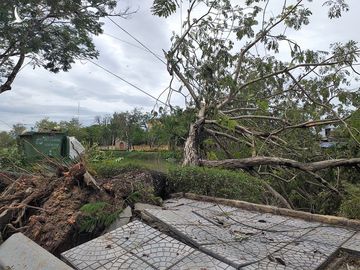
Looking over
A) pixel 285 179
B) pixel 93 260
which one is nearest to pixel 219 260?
pixel 93 260

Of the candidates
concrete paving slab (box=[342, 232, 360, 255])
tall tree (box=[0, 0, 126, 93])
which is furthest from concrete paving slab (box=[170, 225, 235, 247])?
tall tree (box=[0, 0, 126, 93])

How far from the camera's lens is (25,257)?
2.77 metres

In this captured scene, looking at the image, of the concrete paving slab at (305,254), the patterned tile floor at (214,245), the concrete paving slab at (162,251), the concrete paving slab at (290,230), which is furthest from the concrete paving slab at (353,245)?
the concrete paving slab at (162,251)

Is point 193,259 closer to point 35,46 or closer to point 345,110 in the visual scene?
point 345,110

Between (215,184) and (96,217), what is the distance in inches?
85.6

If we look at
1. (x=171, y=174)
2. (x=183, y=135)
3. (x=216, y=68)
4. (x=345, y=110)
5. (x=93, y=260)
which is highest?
(x=216, y=68)

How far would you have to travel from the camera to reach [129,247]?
2809mm

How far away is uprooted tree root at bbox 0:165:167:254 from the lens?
334 centimetres

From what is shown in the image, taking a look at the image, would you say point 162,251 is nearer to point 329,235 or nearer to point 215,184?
point 329,235

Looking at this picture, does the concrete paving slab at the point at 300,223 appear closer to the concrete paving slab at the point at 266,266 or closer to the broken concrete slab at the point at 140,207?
the concrete paving slab at the point at 266,266

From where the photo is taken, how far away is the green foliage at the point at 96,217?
3359 mm

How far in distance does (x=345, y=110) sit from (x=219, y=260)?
8197 millimetres

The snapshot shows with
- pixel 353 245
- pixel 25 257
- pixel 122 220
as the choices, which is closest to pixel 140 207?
pixel 122 220

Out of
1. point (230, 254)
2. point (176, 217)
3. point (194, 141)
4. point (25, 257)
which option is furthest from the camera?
point (194, 141)
